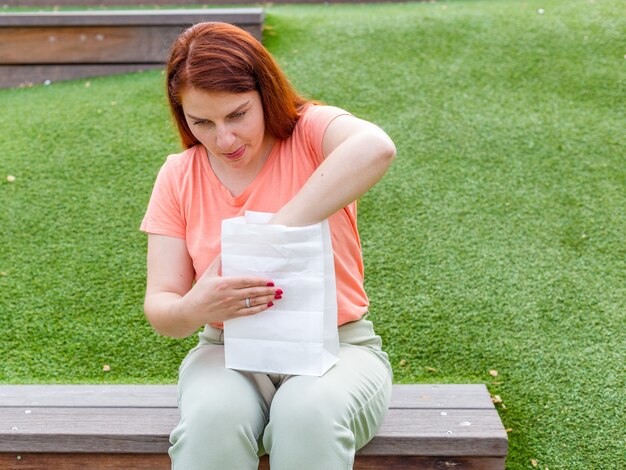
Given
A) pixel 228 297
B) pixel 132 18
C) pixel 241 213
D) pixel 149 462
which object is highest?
pixel 241 213

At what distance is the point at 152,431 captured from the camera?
1960mm

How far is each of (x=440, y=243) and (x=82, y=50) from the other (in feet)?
10.5

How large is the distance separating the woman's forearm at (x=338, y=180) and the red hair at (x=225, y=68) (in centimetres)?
21

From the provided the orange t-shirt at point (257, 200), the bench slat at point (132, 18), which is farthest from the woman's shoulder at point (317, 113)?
the bench slat at point (132, 18)

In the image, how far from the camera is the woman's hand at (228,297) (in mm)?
1693

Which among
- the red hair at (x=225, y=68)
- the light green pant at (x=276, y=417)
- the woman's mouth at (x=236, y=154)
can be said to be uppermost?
the red hair at (x=225, y=68)

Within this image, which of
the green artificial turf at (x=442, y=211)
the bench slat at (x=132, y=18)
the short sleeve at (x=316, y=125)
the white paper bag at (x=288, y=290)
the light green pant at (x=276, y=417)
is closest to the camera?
the light green pant at (x=276, y=417)

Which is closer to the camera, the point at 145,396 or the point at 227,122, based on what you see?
the point at 227,122

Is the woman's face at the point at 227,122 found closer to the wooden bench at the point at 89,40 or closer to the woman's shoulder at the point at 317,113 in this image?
the woman's shoulder at the point at 317,113

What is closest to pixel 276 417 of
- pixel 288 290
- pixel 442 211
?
pixel 288 290

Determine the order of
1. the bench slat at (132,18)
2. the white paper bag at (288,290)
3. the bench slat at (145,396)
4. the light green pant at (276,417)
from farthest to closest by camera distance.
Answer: the bench slat at (132,18), the bench slat at (145,396), the white paper bag at (288,290), the light green pant at (276,417)

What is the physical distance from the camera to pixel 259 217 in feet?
5.80

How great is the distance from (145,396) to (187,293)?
0.50 metres

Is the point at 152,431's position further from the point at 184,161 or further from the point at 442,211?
the point at 442,211
